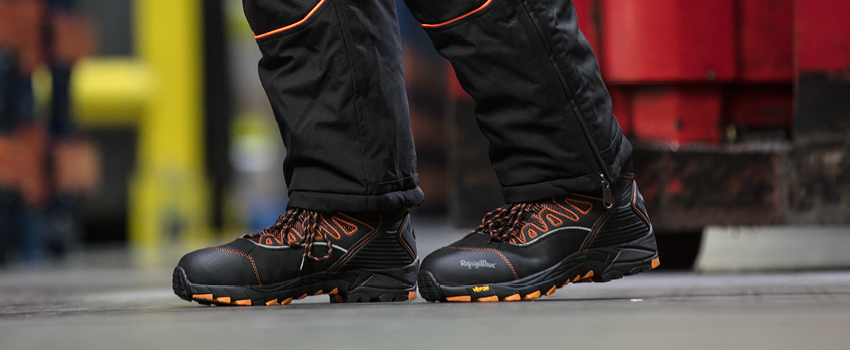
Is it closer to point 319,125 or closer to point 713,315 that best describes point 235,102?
point 319,125

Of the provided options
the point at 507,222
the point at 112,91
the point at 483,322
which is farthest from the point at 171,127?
the point at 483,322

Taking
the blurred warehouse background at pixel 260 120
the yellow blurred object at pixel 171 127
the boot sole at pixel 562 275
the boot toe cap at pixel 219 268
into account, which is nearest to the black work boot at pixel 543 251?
the boot sole at pixel 562 275

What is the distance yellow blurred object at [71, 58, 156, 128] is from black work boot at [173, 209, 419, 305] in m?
3.50

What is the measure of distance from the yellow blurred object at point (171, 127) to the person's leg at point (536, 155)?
3.58 metres

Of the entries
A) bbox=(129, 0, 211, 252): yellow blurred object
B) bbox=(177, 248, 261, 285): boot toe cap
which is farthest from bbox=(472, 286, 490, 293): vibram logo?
bbox=(129, 0, 211, 252): yellow blurred object

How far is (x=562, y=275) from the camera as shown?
1.06 meters

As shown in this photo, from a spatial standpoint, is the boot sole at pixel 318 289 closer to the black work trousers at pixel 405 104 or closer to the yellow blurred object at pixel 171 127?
the black work trousers at pixel 405 104

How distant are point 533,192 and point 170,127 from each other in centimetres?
383

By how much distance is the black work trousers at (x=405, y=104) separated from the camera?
1.03 m

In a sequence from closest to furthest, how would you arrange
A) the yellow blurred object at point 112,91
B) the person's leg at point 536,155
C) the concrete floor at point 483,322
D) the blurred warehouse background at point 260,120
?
the concrete floor at point 483,322 < the person's leg at point 536,155 < the blurred warehouse background at point 260,120 < the yellow blurred object at point 112,91

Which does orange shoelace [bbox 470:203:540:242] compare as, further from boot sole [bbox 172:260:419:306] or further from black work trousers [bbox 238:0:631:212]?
boot sole [bbox 172:260:419:306]

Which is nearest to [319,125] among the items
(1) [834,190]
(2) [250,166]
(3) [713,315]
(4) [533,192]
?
(4) [533,192]

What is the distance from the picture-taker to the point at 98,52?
4.51 metres

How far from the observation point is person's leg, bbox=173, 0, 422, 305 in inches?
41.5
